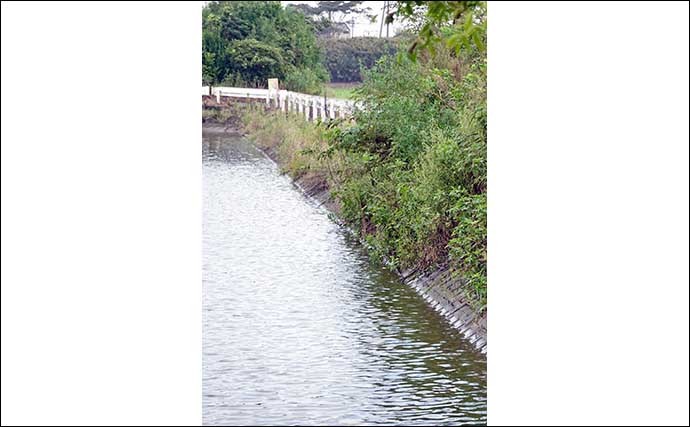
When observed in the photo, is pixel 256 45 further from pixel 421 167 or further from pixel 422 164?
pixel 422 164

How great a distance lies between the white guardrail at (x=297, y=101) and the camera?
85.4ft

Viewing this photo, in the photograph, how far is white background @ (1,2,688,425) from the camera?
6.66 meters

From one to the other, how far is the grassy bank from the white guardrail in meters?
3.11

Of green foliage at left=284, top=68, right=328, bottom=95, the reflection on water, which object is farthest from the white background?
green foliage at left=284, top=68, right=328, bottom=95

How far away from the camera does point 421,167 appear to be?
46.7ft

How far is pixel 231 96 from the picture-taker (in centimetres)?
4156

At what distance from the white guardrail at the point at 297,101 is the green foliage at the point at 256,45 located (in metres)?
1.19

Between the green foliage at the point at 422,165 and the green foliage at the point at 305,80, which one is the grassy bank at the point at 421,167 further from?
the green foliage at the point at 305,80

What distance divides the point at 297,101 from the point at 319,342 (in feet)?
73.3

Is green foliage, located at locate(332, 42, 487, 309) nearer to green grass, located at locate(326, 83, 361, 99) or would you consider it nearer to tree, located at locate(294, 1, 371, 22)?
green grass, located at locate(326, 83, 361, 99)

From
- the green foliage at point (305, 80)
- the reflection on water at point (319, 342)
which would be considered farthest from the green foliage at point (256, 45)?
the reflection on water at point (319, 342)
